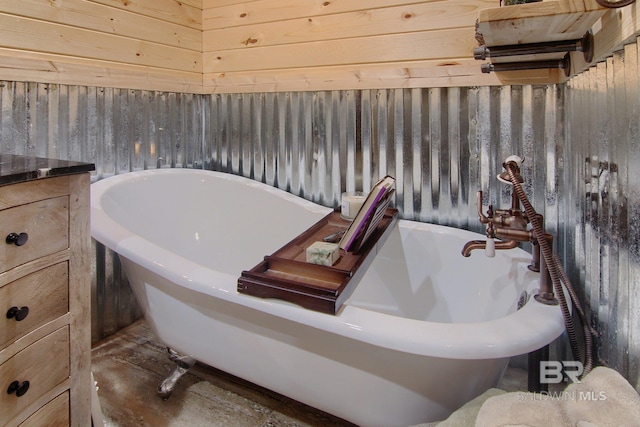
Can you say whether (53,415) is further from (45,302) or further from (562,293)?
(562,293)

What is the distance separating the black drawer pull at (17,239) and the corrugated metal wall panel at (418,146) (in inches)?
38.8

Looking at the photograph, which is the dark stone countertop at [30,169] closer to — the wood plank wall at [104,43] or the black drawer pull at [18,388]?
the black drawer pull at [18,388]

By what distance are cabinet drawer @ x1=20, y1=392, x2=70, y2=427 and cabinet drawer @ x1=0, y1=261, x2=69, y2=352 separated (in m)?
0.21

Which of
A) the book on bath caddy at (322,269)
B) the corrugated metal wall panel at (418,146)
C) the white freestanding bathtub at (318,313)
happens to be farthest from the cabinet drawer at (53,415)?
the corrugated metal wall panel at (418,146)

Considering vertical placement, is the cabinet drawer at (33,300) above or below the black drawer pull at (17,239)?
below

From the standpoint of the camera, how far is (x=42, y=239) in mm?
891

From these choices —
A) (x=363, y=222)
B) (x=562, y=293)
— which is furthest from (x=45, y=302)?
(x=562, y=293)

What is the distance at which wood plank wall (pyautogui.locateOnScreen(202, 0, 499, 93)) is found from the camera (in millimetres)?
1692

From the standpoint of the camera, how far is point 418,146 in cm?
178

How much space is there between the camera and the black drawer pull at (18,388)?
2.75 ft

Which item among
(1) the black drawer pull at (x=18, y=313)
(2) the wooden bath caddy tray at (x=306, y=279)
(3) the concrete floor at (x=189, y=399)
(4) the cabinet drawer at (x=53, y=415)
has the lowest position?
(3) the concrete floor at (x=189, y=399)

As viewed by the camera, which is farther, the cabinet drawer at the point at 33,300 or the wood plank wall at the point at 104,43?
the wood plank wall at the point at 104,43

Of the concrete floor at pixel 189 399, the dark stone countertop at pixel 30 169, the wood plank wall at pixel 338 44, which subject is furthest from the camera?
the wood plank wall at pixel 338 44

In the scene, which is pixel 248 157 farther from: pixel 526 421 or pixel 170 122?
pixel 526 421
